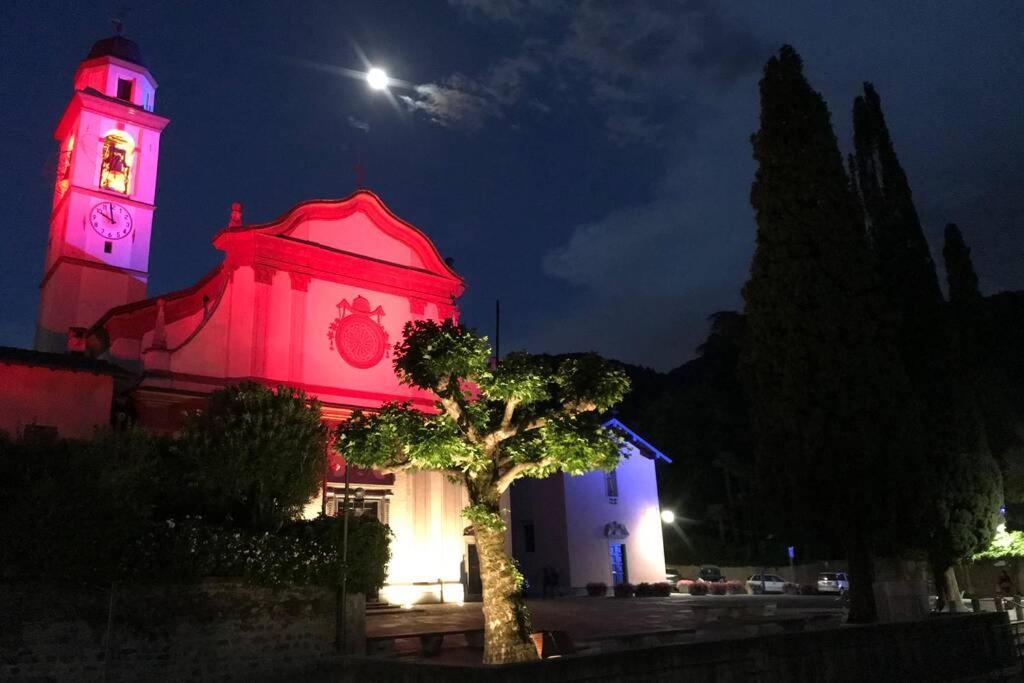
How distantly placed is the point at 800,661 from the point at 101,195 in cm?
3168

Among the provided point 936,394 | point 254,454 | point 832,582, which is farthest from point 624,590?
point 254,454

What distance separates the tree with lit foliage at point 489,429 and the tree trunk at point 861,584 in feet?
24.8

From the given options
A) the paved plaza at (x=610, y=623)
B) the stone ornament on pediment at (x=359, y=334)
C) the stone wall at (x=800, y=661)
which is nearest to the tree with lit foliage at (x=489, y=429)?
the stone wall at (x=800, y=661)

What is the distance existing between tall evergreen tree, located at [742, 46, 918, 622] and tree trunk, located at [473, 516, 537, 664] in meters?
8.63

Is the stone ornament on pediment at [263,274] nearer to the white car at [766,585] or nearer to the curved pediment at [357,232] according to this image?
the curved pediment at [357,232]

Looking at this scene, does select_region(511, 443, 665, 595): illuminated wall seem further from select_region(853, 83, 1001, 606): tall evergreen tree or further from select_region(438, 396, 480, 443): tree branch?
select_region(438, 396, 480, 443): tree branch

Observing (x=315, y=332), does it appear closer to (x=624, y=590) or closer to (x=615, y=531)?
(x=624, y=590)

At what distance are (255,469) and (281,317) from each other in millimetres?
9042

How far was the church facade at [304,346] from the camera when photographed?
19.5m

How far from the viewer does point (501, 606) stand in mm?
10602

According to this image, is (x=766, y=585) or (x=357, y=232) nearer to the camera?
(x=357, y=232)

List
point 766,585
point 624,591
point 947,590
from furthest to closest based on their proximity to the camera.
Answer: point 766,585 → point 624,591 → point 947,590

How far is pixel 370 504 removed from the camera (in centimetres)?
2347

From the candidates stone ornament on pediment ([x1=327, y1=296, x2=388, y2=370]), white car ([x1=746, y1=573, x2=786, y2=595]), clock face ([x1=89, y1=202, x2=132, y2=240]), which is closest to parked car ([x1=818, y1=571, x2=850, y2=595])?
white car ([x1=746, y1=573, x2=786, y2=595])
